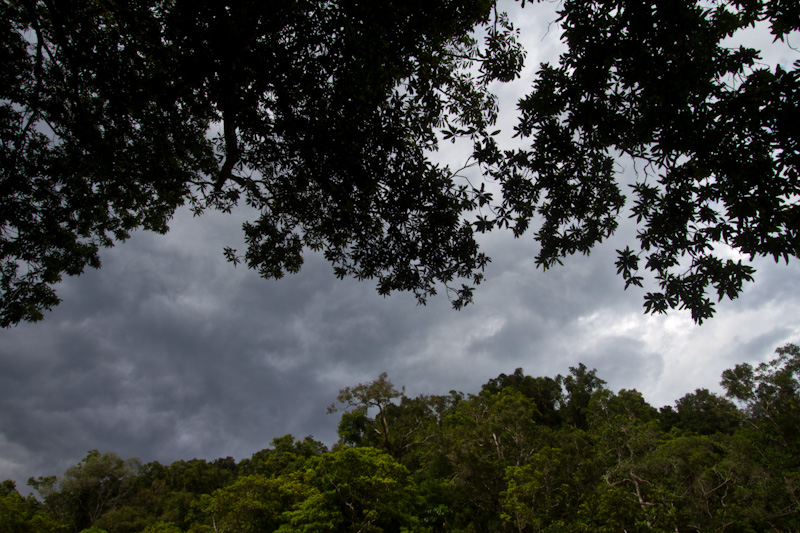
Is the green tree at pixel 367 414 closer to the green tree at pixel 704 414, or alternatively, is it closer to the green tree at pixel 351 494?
the green tree at pixel 351 494

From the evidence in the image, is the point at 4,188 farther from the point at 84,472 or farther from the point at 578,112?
the point at 84,472

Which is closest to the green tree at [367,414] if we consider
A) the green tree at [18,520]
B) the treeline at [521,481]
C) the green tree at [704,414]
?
the treeline at [521,481]

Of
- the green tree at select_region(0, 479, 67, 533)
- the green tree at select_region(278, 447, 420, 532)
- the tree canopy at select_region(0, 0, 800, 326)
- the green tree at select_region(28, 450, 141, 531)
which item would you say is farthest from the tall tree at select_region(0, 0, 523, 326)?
the green tree at select_region(28, 450, 141, 531)

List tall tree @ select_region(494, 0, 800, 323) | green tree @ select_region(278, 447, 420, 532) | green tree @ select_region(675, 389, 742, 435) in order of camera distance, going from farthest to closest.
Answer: green tree @ select_region(675, 389, 742, 435), green tree @ select_region(278, 447, 420, 532), tall tree @ select_region(494, 0, 800, 323)

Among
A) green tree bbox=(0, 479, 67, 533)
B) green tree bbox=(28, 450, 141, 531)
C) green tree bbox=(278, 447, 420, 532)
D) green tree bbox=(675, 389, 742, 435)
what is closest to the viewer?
green tree bbox=(278, 447, 420, 532)

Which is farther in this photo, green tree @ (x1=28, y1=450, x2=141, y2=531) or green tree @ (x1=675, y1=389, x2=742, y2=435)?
green tree @ (x1=675, y1=389, x2=742, y2=435)

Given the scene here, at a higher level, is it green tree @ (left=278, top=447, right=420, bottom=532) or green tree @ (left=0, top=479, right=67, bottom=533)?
green tree @ (left=0, top=479, right=67, bottom=533)

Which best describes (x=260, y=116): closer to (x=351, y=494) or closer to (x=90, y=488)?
(x=351, y=494)

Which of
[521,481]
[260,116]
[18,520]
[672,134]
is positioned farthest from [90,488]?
[672,134]

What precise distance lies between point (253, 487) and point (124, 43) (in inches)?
614

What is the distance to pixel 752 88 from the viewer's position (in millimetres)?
3152

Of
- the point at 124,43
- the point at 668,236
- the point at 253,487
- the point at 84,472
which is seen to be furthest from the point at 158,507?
the point at 668,236

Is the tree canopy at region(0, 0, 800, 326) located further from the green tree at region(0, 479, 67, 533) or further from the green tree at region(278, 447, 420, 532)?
the green tree at region(0, 479, 67, 533)

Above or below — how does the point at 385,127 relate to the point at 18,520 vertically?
above
